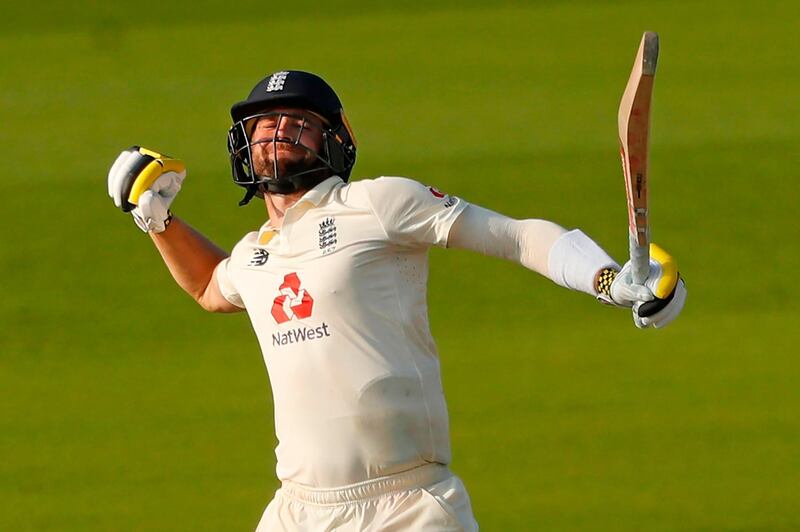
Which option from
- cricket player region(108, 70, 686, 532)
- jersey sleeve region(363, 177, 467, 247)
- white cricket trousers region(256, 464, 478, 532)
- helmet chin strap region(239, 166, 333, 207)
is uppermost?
helmet chin strap region(239, 166, 333, 207)

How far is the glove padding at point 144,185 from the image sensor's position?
4.89 m

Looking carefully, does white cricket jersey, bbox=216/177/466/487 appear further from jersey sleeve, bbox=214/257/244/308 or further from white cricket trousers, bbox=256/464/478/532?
jersey sleeve, bbox=214/257/244/308

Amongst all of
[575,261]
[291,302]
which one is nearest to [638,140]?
[575,261]

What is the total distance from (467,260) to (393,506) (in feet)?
14.9

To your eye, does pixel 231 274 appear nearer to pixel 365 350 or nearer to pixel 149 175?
pixel 149 175

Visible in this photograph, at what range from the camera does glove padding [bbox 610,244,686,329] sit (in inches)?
141

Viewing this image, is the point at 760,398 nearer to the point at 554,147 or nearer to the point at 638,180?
the point at 554,147

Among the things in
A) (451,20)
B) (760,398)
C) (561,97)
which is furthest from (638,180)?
(451,20)

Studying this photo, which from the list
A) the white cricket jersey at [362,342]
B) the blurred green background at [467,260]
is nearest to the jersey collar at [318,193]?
the white cricket jersey at [362,342]

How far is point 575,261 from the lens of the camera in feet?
12.8

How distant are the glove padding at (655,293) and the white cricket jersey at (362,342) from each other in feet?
2.05

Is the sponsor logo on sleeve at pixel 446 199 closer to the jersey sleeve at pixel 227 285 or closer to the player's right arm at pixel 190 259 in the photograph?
the jersey sleeve at pixel 227 285

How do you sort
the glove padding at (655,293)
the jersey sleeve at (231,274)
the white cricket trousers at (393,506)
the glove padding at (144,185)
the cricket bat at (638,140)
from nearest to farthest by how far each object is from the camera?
the cricket bat at (638,140) < the glove padding at (655,293) < the white cricket trousers at (393,506) < the jersey sleeve at (231,274) < the glove padding at (144,185)

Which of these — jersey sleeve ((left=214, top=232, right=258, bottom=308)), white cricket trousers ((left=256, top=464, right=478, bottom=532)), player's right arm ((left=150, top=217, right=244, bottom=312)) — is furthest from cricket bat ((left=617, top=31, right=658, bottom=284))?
player's right arm ((left=150, top=217, right=244, bottom=312))
